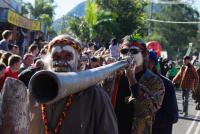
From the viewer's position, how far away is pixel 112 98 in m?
5.19

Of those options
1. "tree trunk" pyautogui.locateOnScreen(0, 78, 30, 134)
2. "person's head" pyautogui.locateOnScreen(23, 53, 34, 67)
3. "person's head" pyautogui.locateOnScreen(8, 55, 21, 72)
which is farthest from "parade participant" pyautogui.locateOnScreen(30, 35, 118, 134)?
"person's head" pyautogui.locateOnScreen(23, 53, 34, 67)

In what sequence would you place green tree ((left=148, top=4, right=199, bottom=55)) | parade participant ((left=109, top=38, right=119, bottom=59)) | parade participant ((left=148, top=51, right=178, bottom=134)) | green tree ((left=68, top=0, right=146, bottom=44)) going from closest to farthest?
parade participant ((left=148, top=51, right=178, bottom=134)) < parade participant ((left=109, top=38, right=119, bottom=59)) < green tree ((left=68, top=0, right=146, bottom=44)) < green tree ((left=148, top=4, right=199, bottom=55))

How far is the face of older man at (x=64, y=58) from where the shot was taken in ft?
10.9

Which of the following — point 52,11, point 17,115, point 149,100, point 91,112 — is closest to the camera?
point 17,115

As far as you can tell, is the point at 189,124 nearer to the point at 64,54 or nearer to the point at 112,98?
the point at 112,98

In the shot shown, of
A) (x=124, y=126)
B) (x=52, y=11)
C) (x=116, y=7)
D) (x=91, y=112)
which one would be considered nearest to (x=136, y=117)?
(x=124, y=126)

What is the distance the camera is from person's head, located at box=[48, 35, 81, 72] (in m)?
3.33

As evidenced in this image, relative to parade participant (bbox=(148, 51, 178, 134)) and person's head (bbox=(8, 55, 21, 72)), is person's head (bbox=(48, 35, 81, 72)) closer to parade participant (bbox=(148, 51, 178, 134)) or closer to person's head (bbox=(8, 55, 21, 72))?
parade participant (bbox=(148, 51, 178, 134))

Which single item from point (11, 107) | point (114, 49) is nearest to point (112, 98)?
point (11, 107)

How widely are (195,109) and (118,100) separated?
41.5 ft

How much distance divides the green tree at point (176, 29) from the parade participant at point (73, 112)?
78649 millimetres

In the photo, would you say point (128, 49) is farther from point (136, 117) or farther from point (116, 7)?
point (116, 7)

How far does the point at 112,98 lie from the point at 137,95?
308mm

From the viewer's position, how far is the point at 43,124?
134 inches
